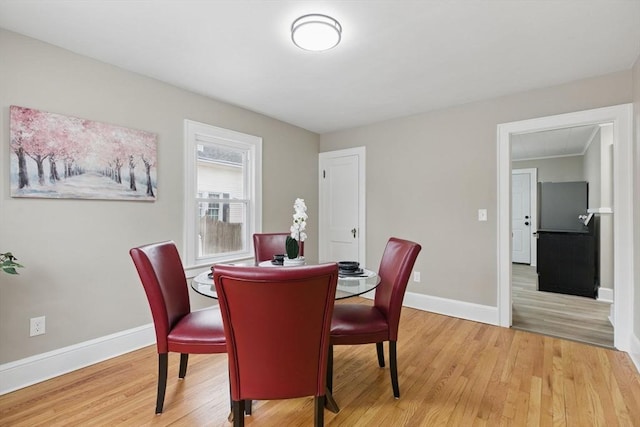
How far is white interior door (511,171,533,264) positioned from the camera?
6.77 metres

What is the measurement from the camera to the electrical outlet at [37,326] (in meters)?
2.10

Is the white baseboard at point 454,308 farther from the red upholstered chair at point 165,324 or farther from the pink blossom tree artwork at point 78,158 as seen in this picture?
the pink blossom tree artwork at point 78,158

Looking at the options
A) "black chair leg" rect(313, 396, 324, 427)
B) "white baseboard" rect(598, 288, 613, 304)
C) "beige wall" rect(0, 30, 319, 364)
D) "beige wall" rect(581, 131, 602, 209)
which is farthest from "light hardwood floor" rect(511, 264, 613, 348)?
"beige wall" rect(0, 30, 319, 364)

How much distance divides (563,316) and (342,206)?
9.65 feet

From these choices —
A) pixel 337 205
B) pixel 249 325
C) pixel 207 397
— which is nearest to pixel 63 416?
pixel 207 397

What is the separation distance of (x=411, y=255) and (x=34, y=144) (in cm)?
264

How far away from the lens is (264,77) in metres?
2.73

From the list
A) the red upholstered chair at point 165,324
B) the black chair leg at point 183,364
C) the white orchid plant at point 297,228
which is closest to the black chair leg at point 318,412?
the red upholstered chair at point 165,324

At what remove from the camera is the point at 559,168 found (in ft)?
20.8

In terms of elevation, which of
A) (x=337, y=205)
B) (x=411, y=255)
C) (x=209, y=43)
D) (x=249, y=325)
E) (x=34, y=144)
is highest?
(x=209, y=43)

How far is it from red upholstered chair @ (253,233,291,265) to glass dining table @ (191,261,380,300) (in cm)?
85

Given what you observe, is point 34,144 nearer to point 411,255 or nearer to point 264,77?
point 264,77

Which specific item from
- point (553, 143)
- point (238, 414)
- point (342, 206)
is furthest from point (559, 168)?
point (238, 414)

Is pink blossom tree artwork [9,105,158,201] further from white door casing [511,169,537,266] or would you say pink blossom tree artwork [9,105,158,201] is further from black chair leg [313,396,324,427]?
white door casing [511,169,537,266]
